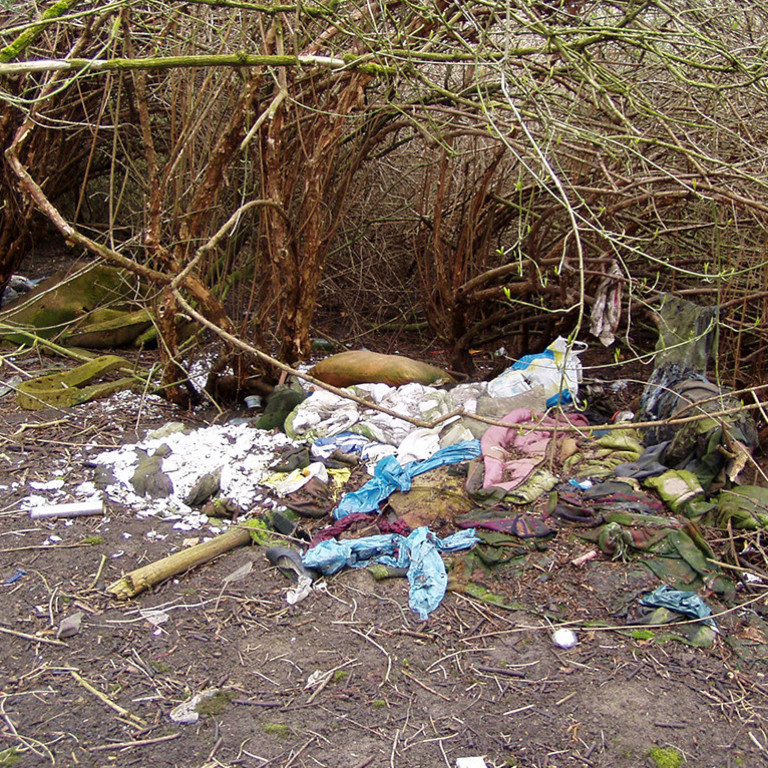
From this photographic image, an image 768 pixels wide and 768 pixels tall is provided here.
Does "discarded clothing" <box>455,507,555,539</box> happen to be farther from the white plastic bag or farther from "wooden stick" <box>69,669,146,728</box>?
"wooden stick" <box>69,669,146,728</box>

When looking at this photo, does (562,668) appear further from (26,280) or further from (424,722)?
(26,280)

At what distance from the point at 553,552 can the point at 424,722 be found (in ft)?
3.77

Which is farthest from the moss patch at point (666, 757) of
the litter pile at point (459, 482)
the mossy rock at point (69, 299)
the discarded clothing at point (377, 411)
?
the mossy rock at point (69, 299)

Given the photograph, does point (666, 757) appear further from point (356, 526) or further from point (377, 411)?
point (377, 411)

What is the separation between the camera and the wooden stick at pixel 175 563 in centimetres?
311

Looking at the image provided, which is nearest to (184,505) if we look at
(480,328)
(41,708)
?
(41,708)

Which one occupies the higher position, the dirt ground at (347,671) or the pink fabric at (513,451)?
the pink fabric at (513,451)

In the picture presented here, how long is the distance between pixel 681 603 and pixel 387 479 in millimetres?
1541

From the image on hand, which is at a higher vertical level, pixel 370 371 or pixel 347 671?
pixel 370 371

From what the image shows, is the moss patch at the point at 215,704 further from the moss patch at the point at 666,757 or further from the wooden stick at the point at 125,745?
the moss patch at the point at 666,757

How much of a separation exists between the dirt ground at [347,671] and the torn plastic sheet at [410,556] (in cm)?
7

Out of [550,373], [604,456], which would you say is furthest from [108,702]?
[550,373]

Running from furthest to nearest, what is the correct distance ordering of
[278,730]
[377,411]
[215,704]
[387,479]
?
[377,411] < [387,479] < [215,704] < [278,730]

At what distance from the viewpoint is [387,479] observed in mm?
3896
